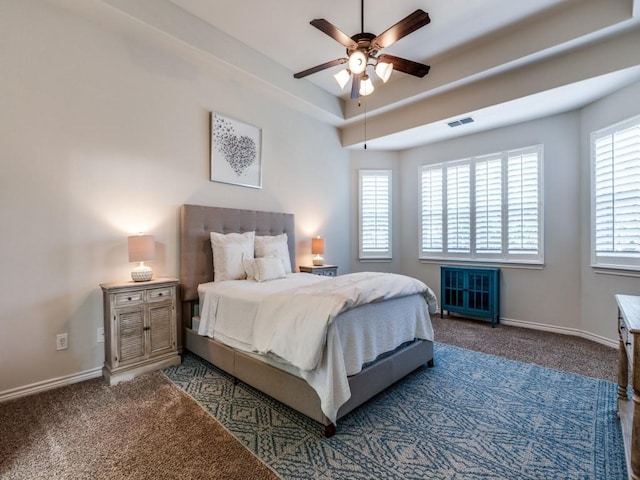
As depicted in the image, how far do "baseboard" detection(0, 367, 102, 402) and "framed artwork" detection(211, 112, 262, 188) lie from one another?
7.58 feet

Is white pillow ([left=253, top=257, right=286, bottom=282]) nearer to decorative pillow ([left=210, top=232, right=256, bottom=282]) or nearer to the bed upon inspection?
decorative pillow ([left=210, top=232, right=256, bottom=282])

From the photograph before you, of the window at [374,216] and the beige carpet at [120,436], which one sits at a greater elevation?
the window at [374,216]

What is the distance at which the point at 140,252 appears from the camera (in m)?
2.79

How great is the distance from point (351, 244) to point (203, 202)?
2967 mm

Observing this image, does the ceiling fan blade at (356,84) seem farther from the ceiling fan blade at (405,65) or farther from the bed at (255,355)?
the bed at (255,355)

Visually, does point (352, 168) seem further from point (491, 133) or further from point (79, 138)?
point (79, 138)

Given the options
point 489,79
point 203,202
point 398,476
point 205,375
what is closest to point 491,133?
point 489,79

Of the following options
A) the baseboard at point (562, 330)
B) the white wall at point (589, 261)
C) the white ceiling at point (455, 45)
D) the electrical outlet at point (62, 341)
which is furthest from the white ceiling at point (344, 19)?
the baseboard at point (562, 330)

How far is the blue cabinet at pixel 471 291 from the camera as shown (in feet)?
14.8

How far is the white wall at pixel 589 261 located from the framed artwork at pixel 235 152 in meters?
4.24

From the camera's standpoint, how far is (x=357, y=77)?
2713 mm

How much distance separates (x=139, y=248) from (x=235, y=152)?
1707mm

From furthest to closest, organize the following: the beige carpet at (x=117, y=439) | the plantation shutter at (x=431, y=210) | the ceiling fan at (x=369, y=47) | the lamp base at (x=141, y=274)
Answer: the plantation shutter at (x=431, y=210) → the lamp base at (x=141, y=274) → the ceiling fan at (x=369, y=47) → the beige carpet at (x=117, y=439)

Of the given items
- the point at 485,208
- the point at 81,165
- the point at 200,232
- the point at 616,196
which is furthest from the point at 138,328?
the point at 616,196
